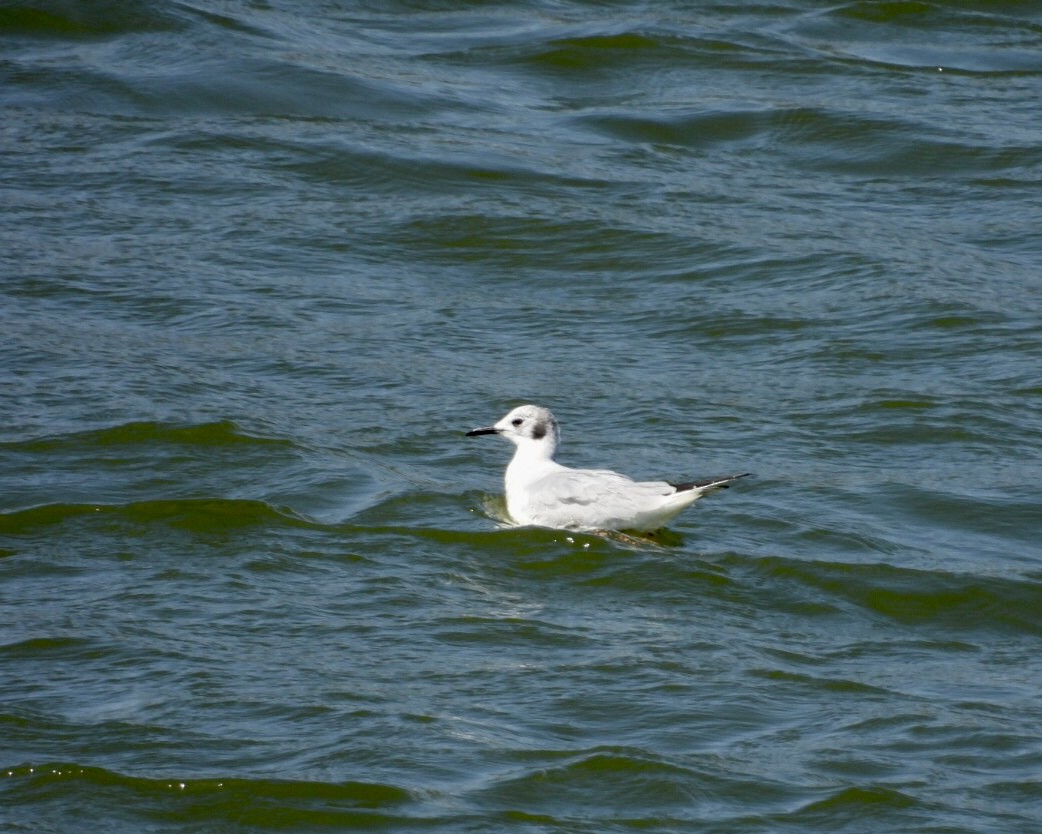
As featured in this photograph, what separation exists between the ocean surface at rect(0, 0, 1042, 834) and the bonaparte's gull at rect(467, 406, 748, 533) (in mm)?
154

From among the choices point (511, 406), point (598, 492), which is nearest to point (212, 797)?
point (598, 492)

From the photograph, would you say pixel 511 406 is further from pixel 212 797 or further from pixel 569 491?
pixel 212 797

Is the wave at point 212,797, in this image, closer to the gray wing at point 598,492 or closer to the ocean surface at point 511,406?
the ocean surface at point 511,406

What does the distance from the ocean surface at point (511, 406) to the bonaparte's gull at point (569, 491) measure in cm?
15

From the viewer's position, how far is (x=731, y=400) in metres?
10.4

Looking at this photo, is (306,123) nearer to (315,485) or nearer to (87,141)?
(87,141)

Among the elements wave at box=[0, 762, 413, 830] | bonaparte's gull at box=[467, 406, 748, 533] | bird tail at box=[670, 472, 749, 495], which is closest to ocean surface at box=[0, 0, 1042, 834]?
wave at box=[0, 762, 413, 830]

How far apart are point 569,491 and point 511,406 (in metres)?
1.63

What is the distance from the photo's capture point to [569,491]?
28.5 feet

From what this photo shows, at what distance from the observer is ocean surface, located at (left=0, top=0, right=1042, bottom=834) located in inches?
254

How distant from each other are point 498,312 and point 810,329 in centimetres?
197

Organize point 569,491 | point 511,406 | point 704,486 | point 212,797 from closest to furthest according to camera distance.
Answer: point 212,797 < point 704,486 < point 569,491 < point 511,406

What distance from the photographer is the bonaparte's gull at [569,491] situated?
8.41 metres

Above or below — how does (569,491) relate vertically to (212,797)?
above
